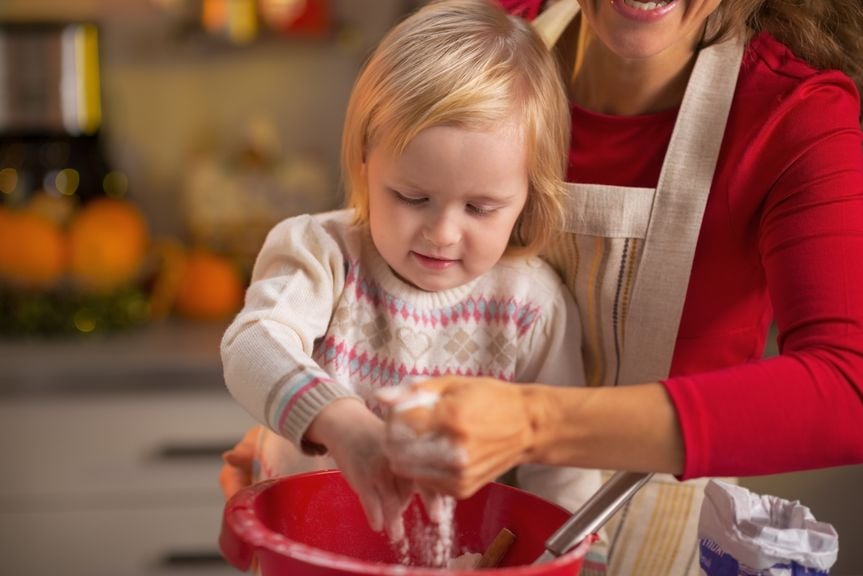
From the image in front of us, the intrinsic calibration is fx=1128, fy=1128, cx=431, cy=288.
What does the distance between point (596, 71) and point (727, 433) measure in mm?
482

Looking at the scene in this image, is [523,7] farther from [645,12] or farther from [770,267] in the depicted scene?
[770,267]

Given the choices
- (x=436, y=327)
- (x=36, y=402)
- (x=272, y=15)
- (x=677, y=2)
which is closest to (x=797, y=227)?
(x=677, y=2)

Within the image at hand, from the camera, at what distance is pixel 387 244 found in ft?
3.26

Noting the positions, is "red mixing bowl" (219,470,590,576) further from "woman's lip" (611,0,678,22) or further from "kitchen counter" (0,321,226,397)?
"kitchen counter" (0,321,226,397)

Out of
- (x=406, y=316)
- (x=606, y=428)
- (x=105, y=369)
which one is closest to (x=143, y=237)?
(x=105, y=369)

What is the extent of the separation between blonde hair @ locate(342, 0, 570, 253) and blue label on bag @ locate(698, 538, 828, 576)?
32 centimetres

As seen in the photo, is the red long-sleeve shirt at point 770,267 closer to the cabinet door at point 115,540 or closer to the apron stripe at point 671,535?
the apron stripe at point 671,535

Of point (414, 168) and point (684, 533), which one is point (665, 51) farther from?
point (684, 533)

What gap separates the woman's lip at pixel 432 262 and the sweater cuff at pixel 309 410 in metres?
0.20

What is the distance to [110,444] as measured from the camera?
2.02 meters

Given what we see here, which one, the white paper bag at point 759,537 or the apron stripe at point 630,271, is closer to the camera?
the white paper bag at point 759,537

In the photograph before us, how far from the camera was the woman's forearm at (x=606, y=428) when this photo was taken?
2.42ft

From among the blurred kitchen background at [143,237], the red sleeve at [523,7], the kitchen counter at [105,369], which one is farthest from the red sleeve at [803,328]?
the kitchen counter at [105,369]

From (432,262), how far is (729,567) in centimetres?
35
